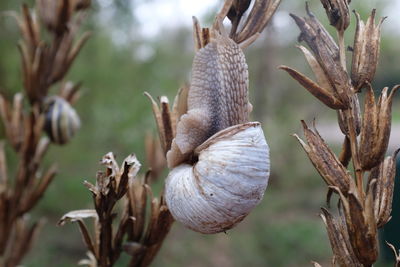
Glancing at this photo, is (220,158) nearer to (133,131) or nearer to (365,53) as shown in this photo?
(365,53)

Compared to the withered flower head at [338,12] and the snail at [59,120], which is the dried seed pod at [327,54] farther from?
the snail at [59,120]

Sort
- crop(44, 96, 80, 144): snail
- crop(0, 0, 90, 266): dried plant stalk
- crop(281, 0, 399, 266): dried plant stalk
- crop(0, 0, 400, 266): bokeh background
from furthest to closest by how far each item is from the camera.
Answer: crop(0, 0, 400, 266): bokeh background → crop(44, 96, 80, 144): snail → crop(0, 0, 90, 266): dried plant stalk → crop(281, 0, 399, 266): dried plant stalk

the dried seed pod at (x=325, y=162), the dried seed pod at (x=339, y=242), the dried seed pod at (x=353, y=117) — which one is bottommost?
the dried seed pod at (x=339, y=242)

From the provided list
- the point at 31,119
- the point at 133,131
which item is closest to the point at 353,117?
the point at 31,119

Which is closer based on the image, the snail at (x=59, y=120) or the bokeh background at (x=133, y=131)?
the snail at (x=59, y=120)

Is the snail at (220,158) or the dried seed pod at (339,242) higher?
the snail at (220,158)

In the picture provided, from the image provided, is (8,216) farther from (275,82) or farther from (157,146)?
(275,82)

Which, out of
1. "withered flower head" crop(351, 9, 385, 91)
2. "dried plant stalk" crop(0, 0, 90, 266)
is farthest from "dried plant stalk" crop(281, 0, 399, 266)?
"dried plant stalk" crop(0, 0, 90, 266)

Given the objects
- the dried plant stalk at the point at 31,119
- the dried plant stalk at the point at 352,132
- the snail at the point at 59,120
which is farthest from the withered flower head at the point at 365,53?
the snail at the point at 59,120

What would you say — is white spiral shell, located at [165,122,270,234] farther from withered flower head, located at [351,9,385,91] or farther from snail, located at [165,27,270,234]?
withered flower head, located at [351,9,385,91]
